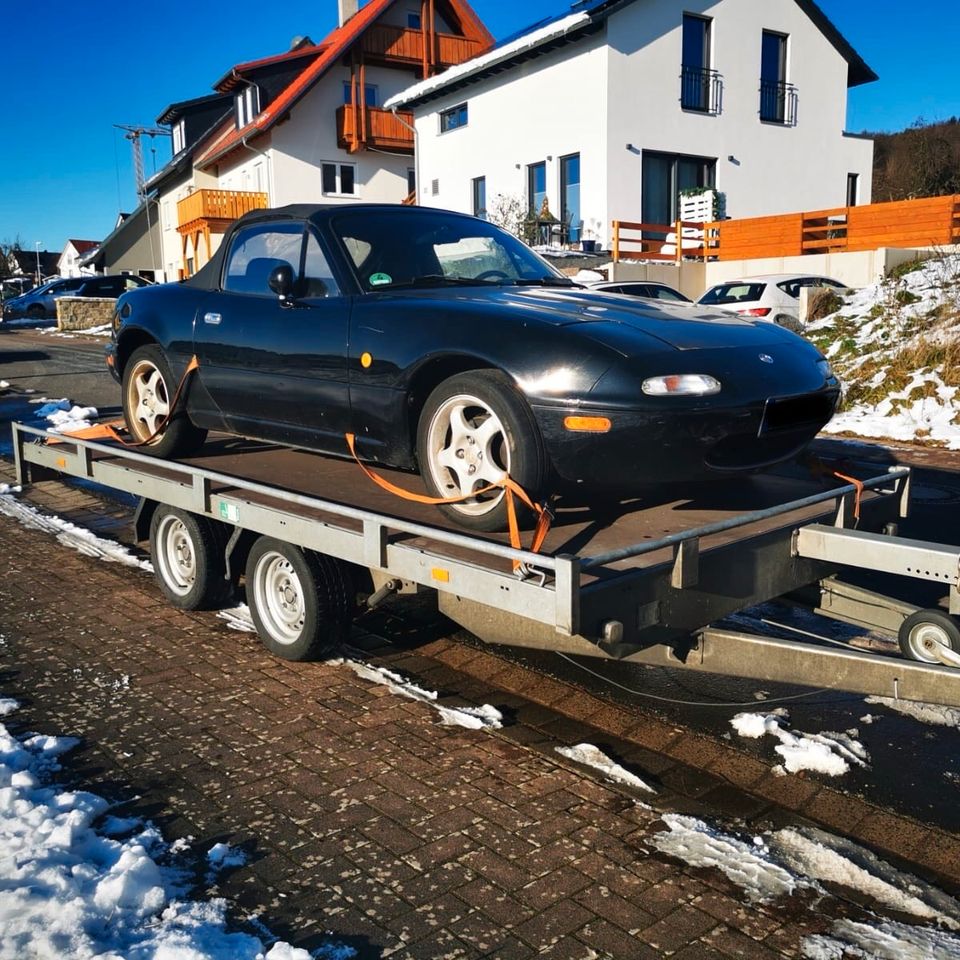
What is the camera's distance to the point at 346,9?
129ft

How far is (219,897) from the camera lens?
2.96 meters

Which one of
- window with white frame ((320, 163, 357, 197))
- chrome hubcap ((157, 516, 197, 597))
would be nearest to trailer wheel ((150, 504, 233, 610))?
chrome hubcap ((157, 516, 197, 597))

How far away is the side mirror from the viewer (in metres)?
4.93

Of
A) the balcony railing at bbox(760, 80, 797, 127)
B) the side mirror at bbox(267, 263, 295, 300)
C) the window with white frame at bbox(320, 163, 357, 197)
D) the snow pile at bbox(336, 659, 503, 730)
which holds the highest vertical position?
the balcony railing at bbox(760, 80, 797, 127)

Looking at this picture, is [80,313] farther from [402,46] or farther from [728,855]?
[728,855]

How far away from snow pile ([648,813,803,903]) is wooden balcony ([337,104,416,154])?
35.1m

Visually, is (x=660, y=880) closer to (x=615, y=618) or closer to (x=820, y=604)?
(x=615, y=618)

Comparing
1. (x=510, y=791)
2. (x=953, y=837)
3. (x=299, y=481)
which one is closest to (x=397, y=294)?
(x=299, y=481)

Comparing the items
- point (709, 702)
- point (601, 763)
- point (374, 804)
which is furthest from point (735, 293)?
point (374, 804)

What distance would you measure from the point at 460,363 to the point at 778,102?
2710 cm

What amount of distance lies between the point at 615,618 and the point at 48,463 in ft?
16.4

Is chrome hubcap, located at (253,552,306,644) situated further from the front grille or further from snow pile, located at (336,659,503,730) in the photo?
the front grille

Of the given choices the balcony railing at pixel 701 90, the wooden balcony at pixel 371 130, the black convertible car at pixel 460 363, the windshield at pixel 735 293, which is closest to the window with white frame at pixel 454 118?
the wooden balcony at pixel 371 130

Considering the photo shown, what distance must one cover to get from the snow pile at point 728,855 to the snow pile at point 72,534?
4397 millimetres
